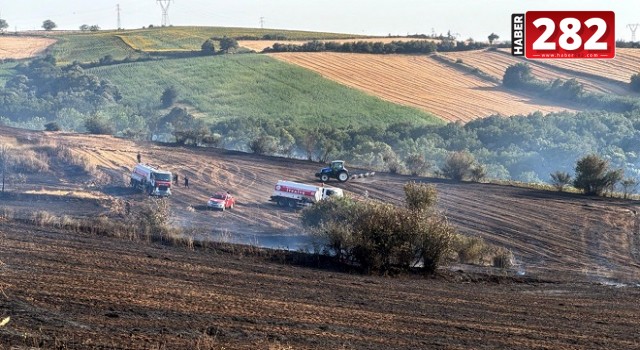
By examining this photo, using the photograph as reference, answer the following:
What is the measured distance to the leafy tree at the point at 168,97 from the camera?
93125mm

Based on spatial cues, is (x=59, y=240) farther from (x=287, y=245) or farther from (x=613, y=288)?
(x=613, y=288)

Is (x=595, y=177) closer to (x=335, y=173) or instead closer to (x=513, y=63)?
(x=335, y=173)

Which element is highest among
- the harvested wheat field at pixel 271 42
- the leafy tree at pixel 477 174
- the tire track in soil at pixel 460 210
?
the harvested wheat field at pixel 271 42

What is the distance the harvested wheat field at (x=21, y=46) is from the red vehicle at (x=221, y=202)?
2697 inches

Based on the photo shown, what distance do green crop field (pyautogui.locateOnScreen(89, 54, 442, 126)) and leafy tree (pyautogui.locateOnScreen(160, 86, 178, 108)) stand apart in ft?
2.34

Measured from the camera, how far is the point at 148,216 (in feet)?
127

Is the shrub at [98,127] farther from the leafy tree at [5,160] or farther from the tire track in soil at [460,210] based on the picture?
the leafy tree at [5,160]

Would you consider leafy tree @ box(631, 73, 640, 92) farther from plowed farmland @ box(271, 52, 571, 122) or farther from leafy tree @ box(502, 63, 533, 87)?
leafy tree @ box(502, 63, 533, 87)

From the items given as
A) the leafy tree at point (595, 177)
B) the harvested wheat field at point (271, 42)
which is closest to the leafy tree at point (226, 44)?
the harvested wheat field at point (271, 42)

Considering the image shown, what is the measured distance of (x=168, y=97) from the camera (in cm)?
9338

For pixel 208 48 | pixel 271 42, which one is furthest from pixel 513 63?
pixel 208 48

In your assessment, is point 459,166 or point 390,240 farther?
point 459,166

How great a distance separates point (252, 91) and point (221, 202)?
47.9 metres

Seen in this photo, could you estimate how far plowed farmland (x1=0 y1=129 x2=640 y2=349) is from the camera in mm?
18828
